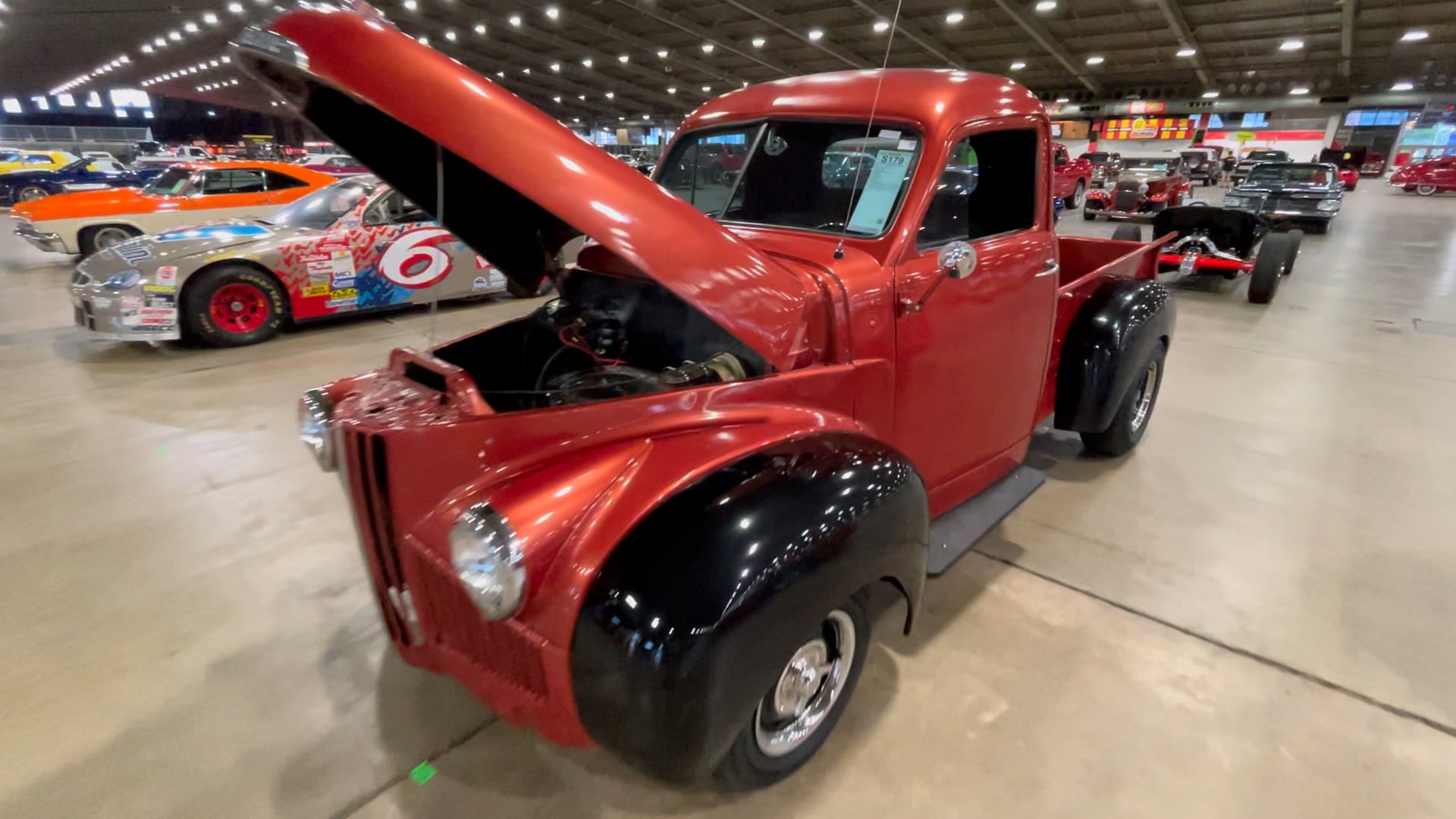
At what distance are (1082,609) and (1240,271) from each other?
7318mm

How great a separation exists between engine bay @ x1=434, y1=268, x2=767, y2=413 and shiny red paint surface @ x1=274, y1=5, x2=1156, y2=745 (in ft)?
0.43

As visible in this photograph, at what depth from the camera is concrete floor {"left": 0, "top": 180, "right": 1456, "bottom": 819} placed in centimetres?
188

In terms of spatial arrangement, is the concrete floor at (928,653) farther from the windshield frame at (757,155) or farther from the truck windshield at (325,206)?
the truck windshield at (325,206)

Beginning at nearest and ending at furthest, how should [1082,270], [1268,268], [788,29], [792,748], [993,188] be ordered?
[792,748]
[993,188]
[1082,270]
[1268,268]
[788,29]

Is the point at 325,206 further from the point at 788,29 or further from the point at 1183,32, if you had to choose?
the point at 1183,32

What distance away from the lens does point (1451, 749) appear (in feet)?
6.63

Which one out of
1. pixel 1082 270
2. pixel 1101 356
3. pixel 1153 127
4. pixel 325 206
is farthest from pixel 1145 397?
pixel 1153 127

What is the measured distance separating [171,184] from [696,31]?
18874 mm

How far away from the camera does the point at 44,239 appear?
8922 mm

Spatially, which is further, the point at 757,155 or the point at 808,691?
the point at 757,155

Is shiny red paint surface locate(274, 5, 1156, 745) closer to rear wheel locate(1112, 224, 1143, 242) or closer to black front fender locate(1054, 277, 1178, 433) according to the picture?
black front fender locate(1054, 277, 1178, 433)

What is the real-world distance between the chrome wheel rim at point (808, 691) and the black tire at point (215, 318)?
587 cm

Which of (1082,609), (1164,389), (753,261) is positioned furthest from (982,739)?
(1164,389)

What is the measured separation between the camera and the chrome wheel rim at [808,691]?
5.92 feet
